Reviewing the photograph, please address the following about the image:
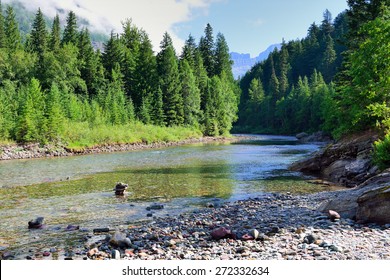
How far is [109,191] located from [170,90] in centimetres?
5847

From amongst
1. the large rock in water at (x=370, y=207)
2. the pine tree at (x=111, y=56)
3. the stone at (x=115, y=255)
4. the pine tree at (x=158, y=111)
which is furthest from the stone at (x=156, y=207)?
the pine tree at (x=111, y=56)

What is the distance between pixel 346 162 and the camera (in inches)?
933

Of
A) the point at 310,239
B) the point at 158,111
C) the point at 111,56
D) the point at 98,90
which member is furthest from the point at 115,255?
the point at 111,56

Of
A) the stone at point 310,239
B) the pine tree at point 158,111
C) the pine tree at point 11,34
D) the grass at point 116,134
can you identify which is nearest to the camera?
the stone at point 310,239

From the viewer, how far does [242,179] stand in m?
23.6

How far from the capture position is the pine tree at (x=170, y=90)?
249 feet

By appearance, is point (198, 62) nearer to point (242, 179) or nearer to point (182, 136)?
point (182, 136)

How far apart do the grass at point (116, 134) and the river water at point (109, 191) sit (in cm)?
1925

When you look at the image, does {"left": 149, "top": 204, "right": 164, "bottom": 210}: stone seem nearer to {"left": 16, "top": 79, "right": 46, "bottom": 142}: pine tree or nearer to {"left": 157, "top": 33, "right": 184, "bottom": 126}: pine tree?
{"left": 16, "top": 79, "right": 46, "bottom": 142}: pine tree

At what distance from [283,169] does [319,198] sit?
1249cm

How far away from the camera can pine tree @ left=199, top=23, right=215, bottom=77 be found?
11331cm

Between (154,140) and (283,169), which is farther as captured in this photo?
(154,140)

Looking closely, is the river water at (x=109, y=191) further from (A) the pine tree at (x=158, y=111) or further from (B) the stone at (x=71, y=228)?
(A) the pine tree at (x=158, y=111)
